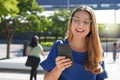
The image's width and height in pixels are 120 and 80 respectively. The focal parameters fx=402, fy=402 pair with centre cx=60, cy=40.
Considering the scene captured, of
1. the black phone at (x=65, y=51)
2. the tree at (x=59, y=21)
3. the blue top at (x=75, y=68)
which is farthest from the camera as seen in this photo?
the tree at (x=59, y=21)

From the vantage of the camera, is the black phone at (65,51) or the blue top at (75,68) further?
the blue top at (75,68)

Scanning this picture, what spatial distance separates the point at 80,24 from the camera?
3.18 m

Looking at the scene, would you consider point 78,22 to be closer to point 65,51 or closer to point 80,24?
point 80,24

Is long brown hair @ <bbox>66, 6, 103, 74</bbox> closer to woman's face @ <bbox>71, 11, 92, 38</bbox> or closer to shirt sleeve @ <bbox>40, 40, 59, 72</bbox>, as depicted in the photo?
woman's face @ <bbox>71, 11, 92, 38</bbox>

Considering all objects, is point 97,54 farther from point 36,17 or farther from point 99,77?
point 36,17

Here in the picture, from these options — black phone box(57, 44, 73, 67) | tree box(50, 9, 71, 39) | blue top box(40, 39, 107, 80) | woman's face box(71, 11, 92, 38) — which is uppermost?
woman's face box(71, 11, 92, 38)

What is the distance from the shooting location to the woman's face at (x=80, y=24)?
319 centimetres

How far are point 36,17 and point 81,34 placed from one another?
71.2 feet

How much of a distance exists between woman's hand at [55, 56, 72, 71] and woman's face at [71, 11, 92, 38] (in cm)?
27

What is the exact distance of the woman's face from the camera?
10.5ft

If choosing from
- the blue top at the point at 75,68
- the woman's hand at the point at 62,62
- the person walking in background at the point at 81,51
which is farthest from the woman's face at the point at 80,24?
the woman's hand at the point at 62,62

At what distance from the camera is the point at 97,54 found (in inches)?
128

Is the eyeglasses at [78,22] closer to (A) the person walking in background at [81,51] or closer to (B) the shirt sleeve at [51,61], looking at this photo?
(A) the person walking in background at [81,51]

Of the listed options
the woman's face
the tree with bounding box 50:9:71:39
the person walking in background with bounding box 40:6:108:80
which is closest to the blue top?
the person walking in background with bounding box 40:6:108:80
